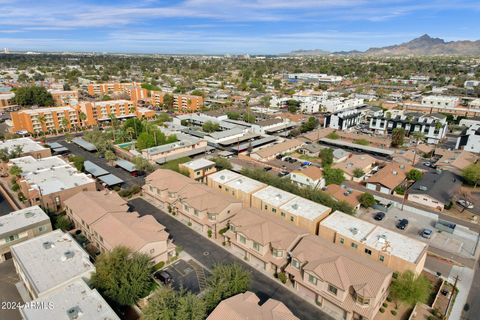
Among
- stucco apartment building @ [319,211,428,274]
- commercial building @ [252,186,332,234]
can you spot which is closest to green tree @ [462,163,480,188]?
stucco apartment building @ [319,211,428,274]

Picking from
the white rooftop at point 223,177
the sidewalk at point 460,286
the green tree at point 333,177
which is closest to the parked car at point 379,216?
the green tree at point 333,177

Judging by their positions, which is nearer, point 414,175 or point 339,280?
point 339,280

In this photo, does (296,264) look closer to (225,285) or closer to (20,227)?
(225,285)

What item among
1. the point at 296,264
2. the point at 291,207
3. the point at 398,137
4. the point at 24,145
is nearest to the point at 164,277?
the point at 296,264

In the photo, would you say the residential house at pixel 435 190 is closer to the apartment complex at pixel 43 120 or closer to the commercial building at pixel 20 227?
the commercial building at pixel 20 227

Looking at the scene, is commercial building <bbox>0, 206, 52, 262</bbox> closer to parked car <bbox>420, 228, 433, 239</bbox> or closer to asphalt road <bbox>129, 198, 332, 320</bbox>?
asphalt road <bbox>129, 198, 332, 320</bbox>

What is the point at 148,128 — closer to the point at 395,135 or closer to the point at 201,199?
the point at 201,199
